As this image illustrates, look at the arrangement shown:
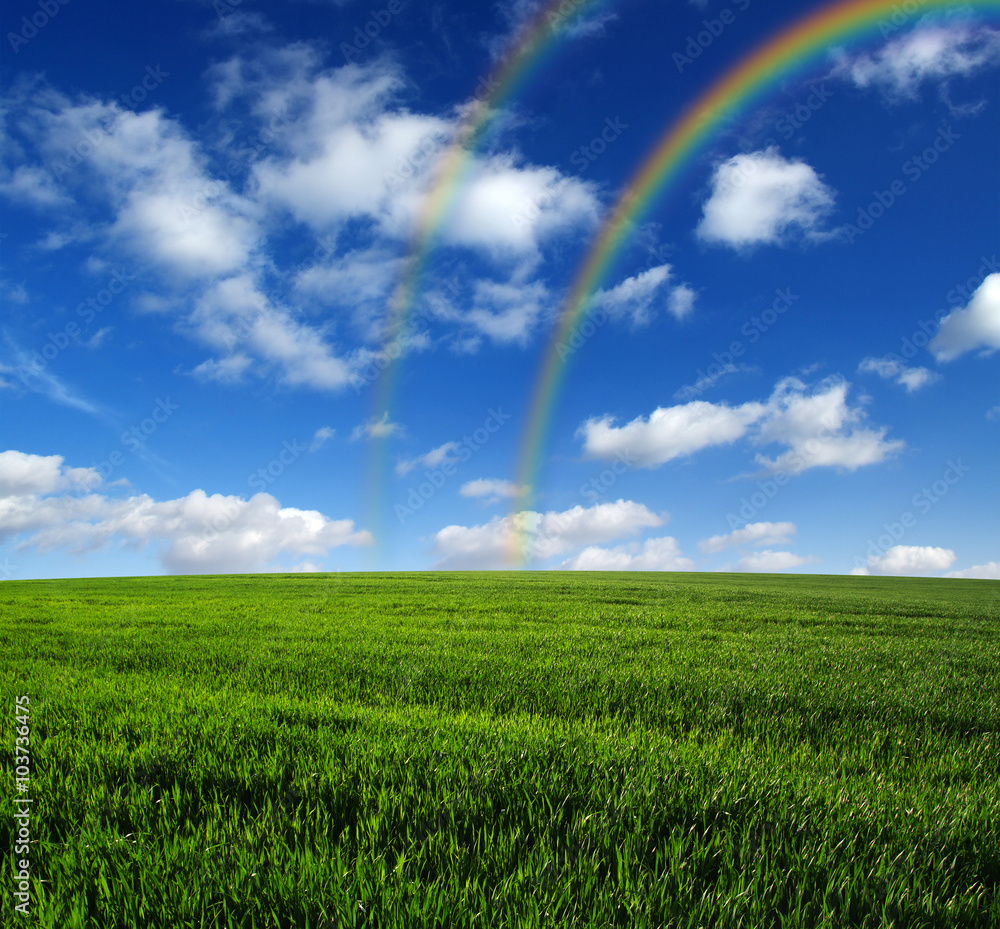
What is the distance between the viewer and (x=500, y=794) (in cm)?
362

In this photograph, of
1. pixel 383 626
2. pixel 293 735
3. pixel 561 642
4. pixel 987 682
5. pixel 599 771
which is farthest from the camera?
pixel 383 626

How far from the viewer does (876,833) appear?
334cm

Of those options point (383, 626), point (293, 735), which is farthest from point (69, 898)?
point (383, 626)

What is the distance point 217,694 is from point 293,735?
2.18m

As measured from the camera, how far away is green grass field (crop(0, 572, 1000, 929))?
2566 millimetres

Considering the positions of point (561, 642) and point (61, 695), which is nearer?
point (61, 695)

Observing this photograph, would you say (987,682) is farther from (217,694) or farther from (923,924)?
(217,694)

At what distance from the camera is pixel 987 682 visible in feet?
28.0

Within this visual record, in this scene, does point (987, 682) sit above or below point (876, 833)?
below

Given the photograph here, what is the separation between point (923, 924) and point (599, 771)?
6.37 ft

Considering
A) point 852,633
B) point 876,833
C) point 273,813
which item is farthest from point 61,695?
point 852,633

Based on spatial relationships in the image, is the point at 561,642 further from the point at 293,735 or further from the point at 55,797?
the point at 55,797

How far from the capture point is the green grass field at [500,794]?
2566 millimetres

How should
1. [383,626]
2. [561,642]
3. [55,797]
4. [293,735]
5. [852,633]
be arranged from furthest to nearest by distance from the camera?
1. [852,633]
2. [383,626]
3. [561,642]
4. [293,735]
5. [55,797]
